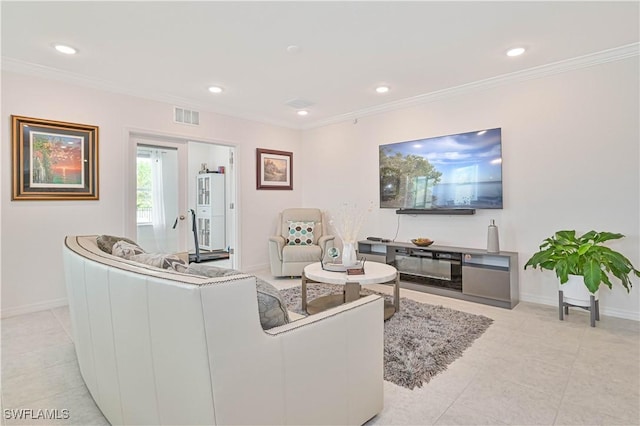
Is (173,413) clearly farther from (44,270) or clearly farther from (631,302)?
(631,302)

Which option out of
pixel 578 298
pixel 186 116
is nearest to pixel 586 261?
pixel 578 298

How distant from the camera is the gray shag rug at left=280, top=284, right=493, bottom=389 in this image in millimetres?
2199

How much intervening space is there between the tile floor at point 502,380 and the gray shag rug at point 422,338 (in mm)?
75

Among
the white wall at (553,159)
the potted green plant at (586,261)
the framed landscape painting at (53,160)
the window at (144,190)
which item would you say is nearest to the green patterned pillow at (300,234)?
the white wall at (553,159)

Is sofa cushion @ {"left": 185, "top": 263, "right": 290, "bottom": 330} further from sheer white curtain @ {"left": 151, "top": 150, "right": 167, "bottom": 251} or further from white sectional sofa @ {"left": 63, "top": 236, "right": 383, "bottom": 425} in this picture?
sheer white curtain @ {"left": 151, "top": 150, "right": 167, "bottom": 251}

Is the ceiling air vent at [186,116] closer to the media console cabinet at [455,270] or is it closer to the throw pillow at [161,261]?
the media console cabinet at [455,270]

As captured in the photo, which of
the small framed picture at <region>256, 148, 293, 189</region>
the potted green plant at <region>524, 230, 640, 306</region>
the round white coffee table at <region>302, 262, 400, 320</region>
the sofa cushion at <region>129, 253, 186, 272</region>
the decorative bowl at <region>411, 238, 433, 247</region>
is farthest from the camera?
the small framed picture at <region>256, 148, 293, 189</region>

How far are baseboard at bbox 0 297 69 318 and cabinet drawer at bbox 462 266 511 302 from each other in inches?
172

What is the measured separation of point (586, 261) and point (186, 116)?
470cm

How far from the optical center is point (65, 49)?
303 cm

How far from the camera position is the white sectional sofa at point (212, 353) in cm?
107

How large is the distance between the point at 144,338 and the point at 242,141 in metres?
4.30

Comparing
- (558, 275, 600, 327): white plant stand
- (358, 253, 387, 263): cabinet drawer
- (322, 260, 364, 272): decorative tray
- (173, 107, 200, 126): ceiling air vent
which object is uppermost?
(173, 107, 200, 126): ceiling air vent

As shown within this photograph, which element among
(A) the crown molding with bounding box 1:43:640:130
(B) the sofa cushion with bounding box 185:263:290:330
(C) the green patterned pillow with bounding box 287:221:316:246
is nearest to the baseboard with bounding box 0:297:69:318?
(A) the crown molding with bounding box 1:43:640:130
